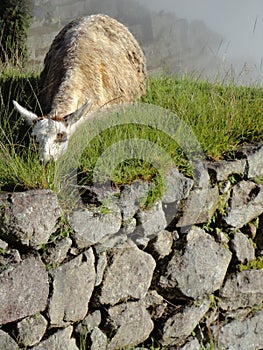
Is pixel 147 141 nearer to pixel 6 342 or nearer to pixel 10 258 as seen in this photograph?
pixel 10 258

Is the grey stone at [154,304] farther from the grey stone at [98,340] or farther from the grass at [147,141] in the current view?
the grass at [147,141]

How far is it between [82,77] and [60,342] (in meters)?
3.27

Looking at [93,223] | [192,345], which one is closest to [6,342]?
[93,223]

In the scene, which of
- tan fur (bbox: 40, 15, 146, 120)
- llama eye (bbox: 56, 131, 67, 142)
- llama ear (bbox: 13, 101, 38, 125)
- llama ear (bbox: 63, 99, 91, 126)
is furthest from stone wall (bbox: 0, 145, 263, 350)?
tan fur (bbox: 40, 15, 146, 120)

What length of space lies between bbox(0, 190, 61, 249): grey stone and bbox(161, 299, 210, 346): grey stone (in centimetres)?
144

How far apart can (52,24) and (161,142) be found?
19229mm

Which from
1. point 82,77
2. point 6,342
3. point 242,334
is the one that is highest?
point 82,77

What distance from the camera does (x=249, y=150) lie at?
5984 millimetres

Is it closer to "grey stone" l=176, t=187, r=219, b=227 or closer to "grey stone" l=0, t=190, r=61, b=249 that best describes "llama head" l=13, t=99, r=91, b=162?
"grey stone" l=0, t=190, r=61, b=249

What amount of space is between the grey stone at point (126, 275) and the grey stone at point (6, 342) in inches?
30.8

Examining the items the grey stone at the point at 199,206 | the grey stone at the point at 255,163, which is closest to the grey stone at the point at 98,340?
the grey stone at the point at 199,206

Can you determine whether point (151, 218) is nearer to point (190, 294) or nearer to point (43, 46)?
point (190, 294)

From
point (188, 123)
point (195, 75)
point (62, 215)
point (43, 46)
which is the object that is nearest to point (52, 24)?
point (43, 46)

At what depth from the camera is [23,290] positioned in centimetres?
430
